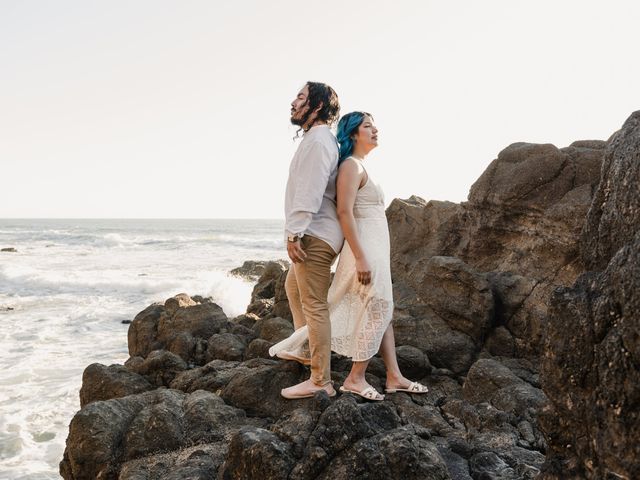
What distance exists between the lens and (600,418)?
2.00m

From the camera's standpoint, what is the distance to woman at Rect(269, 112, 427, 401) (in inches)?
160

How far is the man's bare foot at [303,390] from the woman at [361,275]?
165mm

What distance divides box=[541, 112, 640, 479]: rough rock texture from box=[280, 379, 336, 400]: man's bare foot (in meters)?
2.01

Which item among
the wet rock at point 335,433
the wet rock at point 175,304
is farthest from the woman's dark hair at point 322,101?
the wet rock at point 175,304

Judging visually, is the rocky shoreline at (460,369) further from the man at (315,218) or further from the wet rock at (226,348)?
the man at (315,218)

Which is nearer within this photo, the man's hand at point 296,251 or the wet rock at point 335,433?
the wet rock at point 335,433

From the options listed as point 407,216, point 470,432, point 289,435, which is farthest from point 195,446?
point 407,216

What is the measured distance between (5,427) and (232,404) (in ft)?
13.2

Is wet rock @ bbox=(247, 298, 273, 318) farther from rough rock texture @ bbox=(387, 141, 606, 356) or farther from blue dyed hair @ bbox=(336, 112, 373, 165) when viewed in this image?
blue dyed hair @ bbox=(336, 112, 373, 165)

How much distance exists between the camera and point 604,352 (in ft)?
6.51

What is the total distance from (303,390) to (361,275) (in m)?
0.97

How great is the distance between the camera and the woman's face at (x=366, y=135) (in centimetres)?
421

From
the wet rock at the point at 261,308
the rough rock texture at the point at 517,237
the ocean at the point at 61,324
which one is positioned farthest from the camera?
the wet rock at the point at 261,308

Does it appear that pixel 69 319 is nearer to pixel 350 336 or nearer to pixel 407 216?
pixel 407 216
